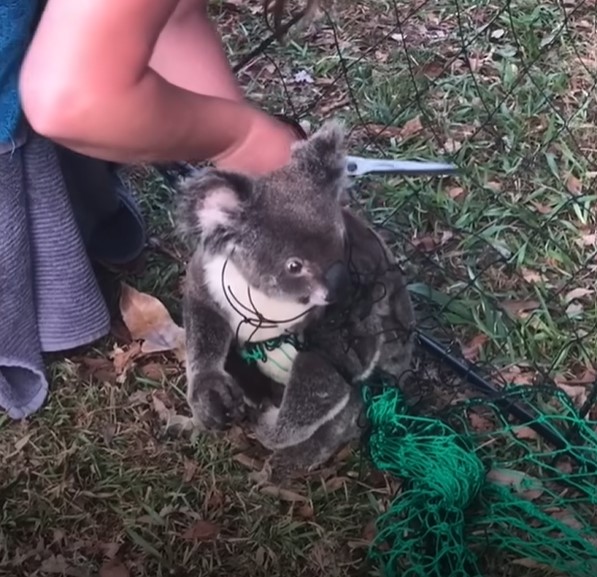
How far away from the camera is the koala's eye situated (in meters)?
1.45

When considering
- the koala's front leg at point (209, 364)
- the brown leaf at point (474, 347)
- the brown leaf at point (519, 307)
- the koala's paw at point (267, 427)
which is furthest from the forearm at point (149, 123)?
the brown leaf at point (519, 307)

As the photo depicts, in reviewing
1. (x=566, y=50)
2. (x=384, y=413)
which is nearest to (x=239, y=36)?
(x=566, y=50)

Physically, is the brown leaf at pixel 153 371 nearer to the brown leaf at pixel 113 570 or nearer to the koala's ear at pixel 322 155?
the brown leaf at pixel 113 570

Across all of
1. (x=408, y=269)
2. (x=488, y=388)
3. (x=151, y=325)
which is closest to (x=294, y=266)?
(x=488, y=388)

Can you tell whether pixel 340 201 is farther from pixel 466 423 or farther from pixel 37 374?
pixel 37 374

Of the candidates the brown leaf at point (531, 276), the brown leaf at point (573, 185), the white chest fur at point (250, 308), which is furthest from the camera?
the brown leaf at point (573, 185)

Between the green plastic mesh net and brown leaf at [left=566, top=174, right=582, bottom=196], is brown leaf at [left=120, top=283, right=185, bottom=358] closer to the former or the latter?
the green plastic mesh net

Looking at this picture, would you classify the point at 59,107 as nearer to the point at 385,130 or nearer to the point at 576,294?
the point at 576,294

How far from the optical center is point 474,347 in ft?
6.57

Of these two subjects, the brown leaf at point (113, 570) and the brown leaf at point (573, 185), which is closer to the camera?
the brown leaf at point (113, 570)

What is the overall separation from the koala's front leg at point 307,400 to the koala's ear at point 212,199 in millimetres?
268

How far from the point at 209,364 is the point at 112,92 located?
1.89 feet

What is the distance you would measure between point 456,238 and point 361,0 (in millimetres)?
938

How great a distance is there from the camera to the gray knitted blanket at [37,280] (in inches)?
68.1
